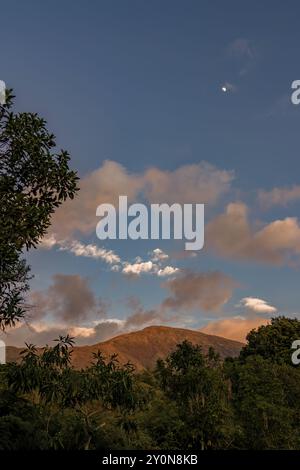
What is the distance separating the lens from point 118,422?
16.8m

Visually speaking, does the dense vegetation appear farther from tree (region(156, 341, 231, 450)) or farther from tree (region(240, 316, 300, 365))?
tree (region(240, 316, 300, 365))

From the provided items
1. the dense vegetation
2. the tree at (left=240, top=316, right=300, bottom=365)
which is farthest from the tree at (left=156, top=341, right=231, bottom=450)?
the tree at (left=240, top=316, right=300, bottom=365)

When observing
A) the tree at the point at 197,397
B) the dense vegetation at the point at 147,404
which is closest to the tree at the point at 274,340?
the dense vegetation at the point at 147,404

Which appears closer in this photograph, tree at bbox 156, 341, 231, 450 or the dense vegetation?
the dense vegetation

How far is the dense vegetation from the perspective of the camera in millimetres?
13992

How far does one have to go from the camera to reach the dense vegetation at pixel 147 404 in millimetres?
13992

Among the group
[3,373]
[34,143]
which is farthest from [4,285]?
[34,143]

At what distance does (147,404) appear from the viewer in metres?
28.3

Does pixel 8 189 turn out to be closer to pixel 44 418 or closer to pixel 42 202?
pixel 42 202

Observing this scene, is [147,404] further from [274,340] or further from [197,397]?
[274,340]

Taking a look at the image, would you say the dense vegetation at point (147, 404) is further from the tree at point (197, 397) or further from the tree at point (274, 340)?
the tree at point (274, 340)

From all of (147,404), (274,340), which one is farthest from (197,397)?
(274,340)

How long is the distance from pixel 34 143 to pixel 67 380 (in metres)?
6.30

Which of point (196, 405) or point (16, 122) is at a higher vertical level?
point (16, 122)
